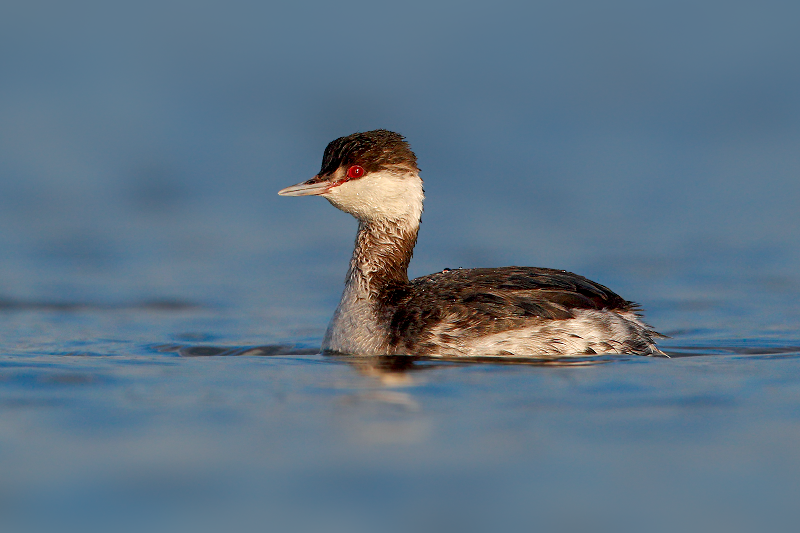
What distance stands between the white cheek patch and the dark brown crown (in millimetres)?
86

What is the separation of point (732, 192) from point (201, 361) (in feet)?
34.9

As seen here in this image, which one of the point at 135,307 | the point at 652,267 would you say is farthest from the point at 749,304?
the point at 135,307

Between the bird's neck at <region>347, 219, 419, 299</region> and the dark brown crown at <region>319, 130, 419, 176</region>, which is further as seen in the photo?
the bird's neck at <region>347, 219, 419, 299</region>

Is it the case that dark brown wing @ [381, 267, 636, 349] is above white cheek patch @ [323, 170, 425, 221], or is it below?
below

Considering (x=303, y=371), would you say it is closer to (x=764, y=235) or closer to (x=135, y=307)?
(x=135, y=307)

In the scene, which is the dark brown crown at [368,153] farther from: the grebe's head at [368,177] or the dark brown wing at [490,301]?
the dark brown wing at [490,301]

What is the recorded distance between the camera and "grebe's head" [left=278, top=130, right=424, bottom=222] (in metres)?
10.6

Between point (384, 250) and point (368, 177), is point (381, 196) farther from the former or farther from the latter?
point (384, 250)

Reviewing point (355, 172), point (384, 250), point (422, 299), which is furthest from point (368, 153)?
point (422, 299)

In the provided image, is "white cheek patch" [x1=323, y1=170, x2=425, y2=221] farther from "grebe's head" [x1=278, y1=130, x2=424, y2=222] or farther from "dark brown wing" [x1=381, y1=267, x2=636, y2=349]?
"dark brown wing" [x1=381, y1=267, x2=636, y2=349]

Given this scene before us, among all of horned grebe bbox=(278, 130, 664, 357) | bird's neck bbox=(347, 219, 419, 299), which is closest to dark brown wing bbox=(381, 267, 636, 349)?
horned grebe bbox=(278, 130, 664, 357)

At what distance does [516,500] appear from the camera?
6887mm

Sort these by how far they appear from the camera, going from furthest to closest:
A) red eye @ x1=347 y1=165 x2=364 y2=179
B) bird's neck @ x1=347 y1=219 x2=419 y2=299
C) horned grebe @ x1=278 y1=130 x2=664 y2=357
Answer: bird's neck @ x1=347 y1=219 x2=419 y2=299
red eye @ x1=347 y1=165 x2=364 y2=179
horned grebe @ x1=278 y1=130 x2=664 y2=357

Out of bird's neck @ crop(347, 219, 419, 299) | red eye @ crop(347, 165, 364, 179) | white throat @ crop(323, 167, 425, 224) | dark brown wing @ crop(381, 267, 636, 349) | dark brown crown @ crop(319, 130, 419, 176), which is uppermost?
dark brown crown @ crop(319, 130, 419, 176)
